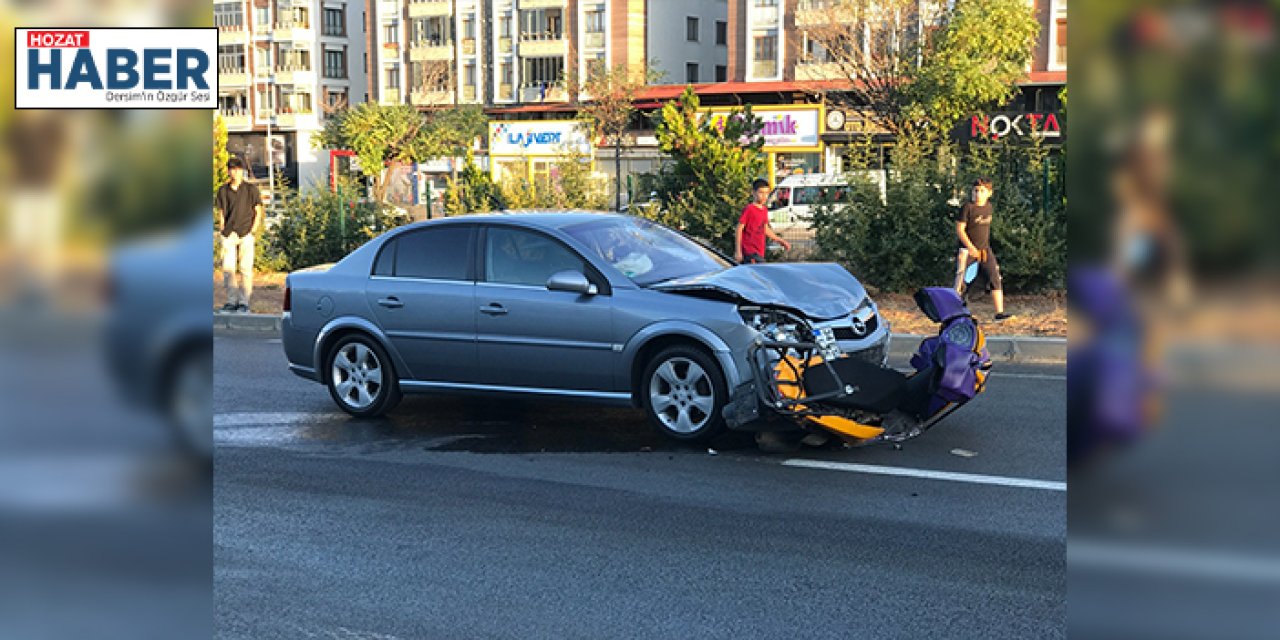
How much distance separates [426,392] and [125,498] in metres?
7.98

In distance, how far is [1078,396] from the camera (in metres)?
1.36

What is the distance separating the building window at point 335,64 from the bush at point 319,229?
71464mm

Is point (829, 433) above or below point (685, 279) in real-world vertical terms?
below

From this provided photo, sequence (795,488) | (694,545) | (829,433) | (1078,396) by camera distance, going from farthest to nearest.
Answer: (829,433) → (795,488) → (694,545) → (1078,396)

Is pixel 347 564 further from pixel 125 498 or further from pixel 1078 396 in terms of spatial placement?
pixel 1078 396

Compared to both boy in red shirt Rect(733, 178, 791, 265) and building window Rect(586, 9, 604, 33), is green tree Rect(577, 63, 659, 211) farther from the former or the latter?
boy in red shirt Rect(733, 178, 791, 265)

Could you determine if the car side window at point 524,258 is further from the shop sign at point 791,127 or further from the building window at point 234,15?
the building window at point 234,15

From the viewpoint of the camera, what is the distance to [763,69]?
67312 mm

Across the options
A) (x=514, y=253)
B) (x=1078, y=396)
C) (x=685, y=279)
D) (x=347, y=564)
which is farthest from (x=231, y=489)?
(x=1078, y=396)

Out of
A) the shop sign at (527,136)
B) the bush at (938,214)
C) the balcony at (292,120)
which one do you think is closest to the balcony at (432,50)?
the balcony at (292,120)

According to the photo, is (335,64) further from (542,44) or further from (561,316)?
(561,316)

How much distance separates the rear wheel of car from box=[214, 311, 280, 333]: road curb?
6.32 meters

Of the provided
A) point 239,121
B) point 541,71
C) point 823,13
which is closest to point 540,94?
point 541,71

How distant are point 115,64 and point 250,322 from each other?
1514 cm
